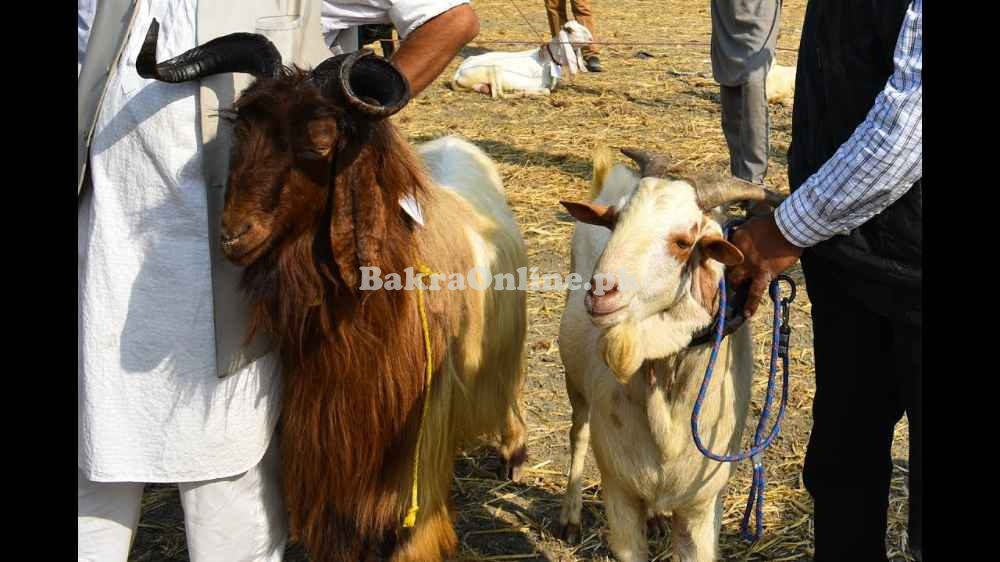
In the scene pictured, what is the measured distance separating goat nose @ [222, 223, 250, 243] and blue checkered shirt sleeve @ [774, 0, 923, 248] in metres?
1.38

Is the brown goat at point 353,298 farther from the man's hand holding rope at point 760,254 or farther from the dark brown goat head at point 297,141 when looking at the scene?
the man's hand holding rope at point 760,254

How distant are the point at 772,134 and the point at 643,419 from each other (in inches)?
281

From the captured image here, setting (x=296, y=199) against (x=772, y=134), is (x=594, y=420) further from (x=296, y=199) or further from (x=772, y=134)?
(x=772, y=134)

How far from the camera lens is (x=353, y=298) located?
111 inches

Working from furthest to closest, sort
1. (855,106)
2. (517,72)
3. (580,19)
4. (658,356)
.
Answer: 1. (580,19)
2. (517,72)
3. (658,356)
4. (855,106)

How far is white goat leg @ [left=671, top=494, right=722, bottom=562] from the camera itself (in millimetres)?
3295

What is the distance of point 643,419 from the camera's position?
3.15 metres

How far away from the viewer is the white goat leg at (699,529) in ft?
10.8

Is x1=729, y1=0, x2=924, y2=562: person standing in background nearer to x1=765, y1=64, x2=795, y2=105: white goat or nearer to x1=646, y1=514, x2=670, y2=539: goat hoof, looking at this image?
x1=646, y1=514, x2=670, y2=539: goat hoof

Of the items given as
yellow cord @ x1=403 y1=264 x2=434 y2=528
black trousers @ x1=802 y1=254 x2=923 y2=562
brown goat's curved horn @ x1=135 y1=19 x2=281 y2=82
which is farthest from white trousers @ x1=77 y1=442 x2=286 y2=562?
black trousers @ x1=802 y1=254 x2=923 y2=562

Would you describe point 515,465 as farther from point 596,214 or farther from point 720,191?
point 720,191

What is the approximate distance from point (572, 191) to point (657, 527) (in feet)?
14.5

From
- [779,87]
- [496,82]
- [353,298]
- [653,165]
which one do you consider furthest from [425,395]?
[496,82]

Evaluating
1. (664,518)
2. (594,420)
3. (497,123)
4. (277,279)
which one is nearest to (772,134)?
(497,123)
